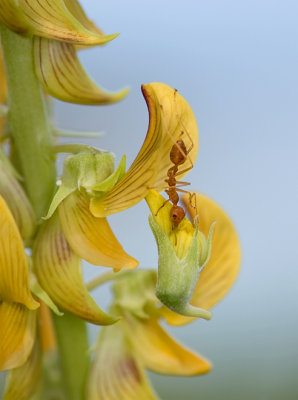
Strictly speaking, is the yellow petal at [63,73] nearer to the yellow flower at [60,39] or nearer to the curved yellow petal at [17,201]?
the yellow flower at [60,39]

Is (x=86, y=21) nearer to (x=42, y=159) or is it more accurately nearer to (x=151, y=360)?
(x=42, y=159)

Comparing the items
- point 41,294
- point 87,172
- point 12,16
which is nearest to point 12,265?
point 41,294

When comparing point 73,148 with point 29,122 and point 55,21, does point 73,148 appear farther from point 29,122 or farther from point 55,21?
point 55,21

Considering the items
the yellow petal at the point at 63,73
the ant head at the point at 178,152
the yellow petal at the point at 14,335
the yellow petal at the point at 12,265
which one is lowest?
the yellow petal at the point at 14,335

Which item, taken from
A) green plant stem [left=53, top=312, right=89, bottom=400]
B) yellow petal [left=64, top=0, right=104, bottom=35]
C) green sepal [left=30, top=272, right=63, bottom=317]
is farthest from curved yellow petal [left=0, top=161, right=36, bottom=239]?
yellow petal [left=64, top=0, right=104, bottom=35]

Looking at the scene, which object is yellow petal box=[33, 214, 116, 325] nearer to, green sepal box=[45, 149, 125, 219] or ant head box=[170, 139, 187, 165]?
green sepal box=[45, 149, 125, 219]

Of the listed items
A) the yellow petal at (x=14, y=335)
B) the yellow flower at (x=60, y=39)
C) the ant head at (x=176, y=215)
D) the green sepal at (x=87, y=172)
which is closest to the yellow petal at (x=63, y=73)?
the yellow flower at (x=60, y=39)
